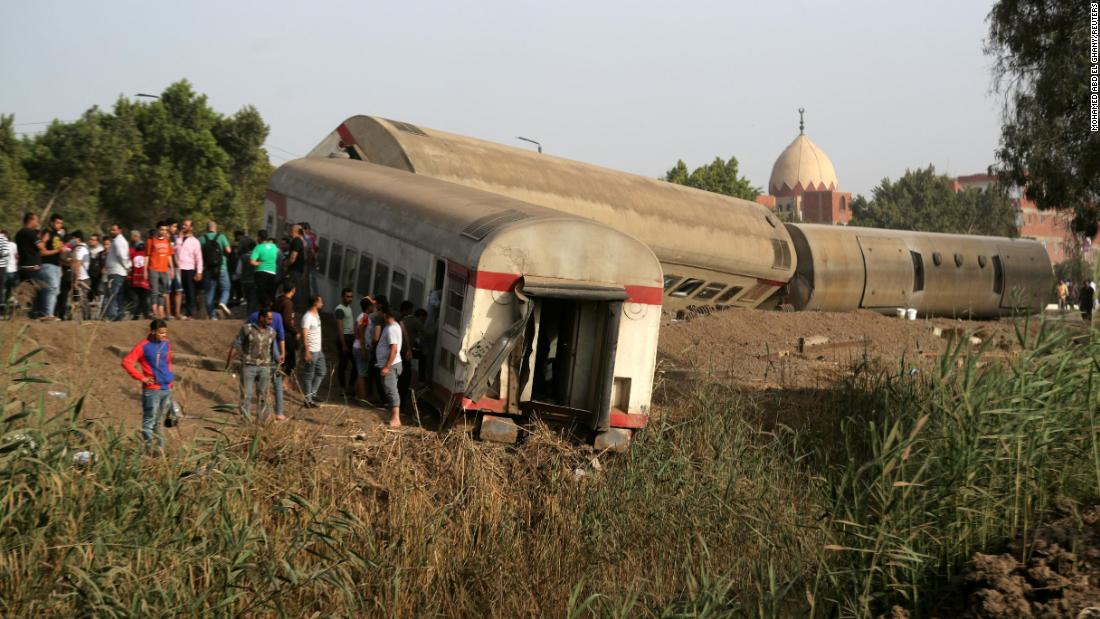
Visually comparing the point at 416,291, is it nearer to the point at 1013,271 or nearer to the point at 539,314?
the point at 539,314

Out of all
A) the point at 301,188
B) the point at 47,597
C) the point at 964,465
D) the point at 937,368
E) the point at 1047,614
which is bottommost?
the point at 47,597

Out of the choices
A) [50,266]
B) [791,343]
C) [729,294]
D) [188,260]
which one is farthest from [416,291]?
[729,294]

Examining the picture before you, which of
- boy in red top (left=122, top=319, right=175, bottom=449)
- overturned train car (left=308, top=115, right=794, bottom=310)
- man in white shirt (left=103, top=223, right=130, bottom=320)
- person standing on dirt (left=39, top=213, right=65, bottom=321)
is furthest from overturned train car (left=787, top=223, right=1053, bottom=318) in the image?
boy in red top (left=122, top=319, right=175, bottom=449)

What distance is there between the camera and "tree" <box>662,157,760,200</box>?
75.7 metres

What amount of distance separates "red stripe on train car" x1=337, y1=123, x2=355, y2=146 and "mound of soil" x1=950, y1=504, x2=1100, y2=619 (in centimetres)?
1685

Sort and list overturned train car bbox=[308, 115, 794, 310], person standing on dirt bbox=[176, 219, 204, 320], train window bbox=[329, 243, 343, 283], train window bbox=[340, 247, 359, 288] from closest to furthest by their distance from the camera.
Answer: train window bbox=[340, 247, 359, 288], train window bbox=[329, 243, 343, 283], person standing on dirt bbox=[176, 219, 204, 320], overturned train car bbox=[308, 115, 794, 310]

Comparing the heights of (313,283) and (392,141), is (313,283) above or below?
below

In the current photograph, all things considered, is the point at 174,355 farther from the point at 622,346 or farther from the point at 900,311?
the point at 900,311

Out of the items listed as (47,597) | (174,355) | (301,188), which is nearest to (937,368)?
(47,597)

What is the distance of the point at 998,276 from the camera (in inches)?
1331

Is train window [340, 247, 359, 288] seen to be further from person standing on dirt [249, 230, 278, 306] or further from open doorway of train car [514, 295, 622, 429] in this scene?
open doorway of train car [514, 295, 622, 429]

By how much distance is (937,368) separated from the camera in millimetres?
10945

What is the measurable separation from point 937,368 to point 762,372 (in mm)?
10715

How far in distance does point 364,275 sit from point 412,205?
1692 millimetres
